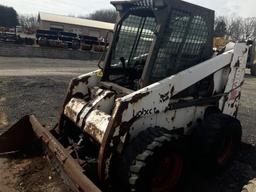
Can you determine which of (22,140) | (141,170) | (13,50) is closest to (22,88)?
(22,140)

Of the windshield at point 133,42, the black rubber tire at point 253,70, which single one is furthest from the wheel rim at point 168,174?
the black rubber tire at point 253,70

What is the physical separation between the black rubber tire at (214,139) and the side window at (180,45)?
36.0 inches

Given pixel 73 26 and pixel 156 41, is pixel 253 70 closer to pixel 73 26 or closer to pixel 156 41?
pixel 156 41

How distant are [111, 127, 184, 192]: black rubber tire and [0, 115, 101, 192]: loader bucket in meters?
0.46

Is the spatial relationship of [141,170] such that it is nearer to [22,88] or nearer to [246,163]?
[246,163]

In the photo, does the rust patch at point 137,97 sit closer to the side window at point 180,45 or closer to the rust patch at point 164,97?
the rust patch at point 164,97

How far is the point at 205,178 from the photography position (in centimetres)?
503

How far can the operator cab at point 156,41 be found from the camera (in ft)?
14.8

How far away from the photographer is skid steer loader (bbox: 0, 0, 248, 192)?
12.9 ft

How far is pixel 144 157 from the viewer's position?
373cm

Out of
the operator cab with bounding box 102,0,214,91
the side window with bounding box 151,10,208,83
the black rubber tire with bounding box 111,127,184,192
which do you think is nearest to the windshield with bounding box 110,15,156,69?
the operator cab with bounding box 102,0,214,91

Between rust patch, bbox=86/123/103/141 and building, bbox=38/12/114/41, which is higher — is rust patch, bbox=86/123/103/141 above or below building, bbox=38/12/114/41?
above

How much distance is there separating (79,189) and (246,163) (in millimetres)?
3233

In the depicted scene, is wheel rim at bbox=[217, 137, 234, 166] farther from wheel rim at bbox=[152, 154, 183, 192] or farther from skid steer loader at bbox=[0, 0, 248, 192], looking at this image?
wheel rim at bbox=[152, 154, 183, 192]
